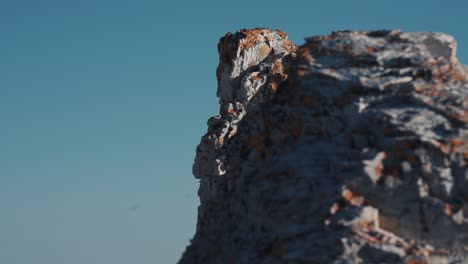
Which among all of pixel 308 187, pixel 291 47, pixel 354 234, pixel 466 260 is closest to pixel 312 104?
pixel 308 187

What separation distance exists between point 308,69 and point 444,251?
16.4 ft

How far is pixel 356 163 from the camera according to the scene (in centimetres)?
1825

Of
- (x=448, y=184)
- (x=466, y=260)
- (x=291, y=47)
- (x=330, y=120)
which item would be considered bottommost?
(x=466, y=260)

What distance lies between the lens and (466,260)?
1748 cm

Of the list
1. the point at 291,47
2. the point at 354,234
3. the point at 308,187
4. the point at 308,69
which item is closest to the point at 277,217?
the point at 308,187

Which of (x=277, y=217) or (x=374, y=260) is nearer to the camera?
(x=374, y=260)

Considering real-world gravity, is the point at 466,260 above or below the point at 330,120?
below

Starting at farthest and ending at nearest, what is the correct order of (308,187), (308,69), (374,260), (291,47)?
(291,47)
(308,69)
(308,187)
(374,260)

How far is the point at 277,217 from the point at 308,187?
946mm

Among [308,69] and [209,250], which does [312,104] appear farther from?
[209,250]

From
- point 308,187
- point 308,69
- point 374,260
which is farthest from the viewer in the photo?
point 308,69

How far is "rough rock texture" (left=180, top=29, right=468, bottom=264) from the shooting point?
58.1ft

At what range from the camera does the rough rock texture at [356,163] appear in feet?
58.1

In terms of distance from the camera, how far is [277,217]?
752 inches
